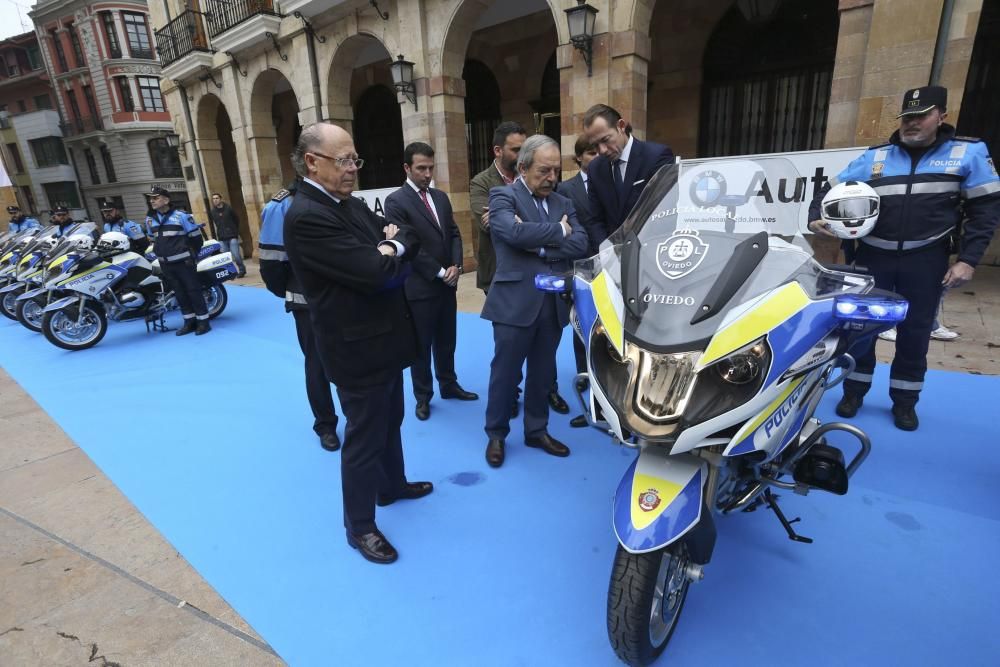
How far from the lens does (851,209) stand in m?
2.28

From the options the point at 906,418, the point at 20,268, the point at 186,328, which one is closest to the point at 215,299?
the point at 186,328

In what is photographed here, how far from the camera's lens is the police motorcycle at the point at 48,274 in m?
5.86

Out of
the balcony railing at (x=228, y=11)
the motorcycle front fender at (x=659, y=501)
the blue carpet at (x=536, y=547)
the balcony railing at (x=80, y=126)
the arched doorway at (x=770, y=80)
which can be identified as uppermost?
the balcony railing at (x=80, y=126)

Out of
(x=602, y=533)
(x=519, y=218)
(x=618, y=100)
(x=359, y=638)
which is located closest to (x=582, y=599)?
(x=602, y=533)

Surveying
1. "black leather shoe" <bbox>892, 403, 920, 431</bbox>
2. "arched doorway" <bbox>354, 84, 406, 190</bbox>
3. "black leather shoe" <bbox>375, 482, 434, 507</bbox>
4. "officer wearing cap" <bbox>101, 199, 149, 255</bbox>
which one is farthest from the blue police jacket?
"black leather shoe" <bbox>892, 403, 920, 431</bbox>

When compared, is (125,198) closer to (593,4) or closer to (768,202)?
(593,4)

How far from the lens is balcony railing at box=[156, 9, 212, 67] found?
13.3 metres

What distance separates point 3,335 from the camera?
22.8 feet

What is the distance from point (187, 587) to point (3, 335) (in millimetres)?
7525

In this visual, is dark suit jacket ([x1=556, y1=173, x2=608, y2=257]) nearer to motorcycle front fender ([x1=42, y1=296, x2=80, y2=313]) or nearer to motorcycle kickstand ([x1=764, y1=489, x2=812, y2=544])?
motorcycle kickstand ([x1=764, y1=489, x2=812, y2=544])

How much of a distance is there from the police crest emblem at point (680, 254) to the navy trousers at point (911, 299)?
193 centimetres

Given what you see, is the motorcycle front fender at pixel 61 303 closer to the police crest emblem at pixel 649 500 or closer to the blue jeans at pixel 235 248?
the blue jeans at pixel 235 248

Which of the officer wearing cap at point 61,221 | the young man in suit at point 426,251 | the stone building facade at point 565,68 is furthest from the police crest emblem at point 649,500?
the officer wearing cap at point 61,221

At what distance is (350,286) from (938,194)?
316 cm
